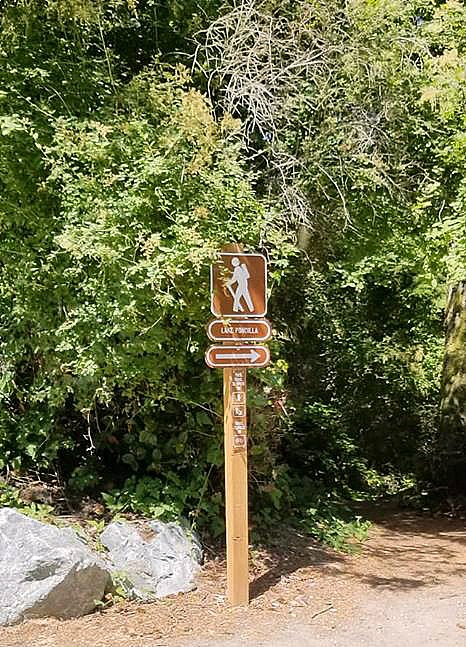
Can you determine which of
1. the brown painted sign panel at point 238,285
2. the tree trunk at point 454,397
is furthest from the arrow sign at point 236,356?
the tree trunk at point 454,397

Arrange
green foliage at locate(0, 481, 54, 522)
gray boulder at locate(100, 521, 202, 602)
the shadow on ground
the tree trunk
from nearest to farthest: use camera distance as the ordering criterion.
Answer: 1. gray boulder at locate(100, 521, 202, 602)
2. green foliage at locate(0, 481, 54, 522)
3. the shadow on ground
4. the tree trunk

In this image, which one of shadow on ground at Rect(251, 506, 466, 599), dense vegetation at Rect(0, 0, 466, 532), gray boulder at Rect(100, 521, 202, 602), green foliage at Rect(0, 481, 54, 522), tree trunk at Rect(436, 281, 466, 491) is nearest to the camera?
dense vegetation at Rect(0, 0, 466, 532)

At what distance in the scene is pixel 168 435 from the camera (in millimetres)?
6449

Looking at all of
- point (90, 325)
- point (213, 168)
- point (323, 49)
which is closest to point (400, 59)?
point (323, 49)

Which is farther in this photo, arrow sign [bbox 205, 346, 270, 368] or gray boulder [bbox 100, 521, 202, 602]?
gray boulder [bbox 100, 521, 202, 602]

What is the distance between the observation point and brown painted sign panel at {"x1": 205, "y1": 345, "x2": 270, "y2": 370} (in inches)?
201

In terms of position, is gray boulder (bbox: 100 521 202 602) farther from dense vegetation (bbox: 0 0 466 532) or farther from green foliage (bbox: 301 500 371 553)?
green foliage (bbox: 301 500 371 553)

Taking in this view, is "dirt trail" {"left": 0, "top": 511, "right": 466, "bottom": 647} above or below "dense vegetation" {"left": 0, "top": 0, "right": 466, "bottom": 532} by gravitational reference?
below

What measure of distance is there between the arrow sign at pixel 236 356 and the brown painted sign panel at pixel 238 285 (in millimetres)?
236

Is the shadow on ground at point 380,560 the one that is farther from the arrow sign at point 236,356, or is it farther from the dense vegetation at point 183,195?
the arrow sign at point 236,356

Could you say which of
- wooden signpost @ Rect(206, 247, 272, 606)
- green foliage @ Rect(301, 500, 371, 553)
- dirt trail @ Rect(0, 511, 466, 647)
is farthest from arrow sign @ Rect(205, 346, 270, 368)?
green foliage @ Rect(301, 500, 371, 553)

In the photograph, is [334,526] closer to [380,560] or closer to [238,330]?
[380,560]

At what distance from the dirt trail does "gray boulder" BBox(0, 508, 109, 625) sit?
0.30 feet

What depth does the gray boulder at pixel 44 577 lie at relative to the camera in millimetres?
4844
